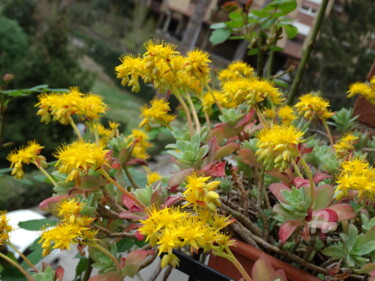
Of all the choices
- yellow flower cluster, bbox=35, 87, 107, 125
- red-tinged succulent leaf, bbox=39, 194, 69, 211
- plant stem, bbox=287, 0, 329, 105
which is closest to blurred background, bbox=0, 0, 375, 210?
plant stem, bbox=287, 0, 329, 105

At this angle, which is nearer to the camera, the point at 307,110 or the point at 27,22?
the point at 307,110

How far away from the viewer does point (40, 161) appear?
0.51m

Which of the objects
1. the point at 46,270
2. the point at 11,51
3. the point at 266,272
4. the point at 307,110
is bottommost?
the point at 11,51

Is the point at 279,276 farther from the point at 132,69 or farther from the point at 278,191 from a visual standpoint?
the point at 132,69

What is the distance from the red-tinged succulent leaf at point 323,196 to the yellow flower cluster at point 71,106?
0.94ft

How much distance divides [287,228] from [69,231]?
0.69 ft

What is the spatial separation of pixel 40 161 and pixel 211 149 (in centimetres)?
23

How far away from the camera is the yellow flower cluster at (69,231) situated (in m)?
0.36

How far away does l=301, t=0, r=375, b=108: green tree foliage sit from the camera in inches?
189

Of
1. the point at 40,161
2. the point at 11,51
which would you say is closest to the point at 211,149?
the point at 40,161

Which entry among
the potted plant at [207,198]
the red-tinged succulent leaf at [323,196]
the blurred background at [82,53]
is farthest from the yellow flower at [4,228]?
the blurred background at [82,53]

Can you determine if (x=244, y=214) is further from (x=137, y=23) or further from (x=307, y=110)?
(x=137, y=23)

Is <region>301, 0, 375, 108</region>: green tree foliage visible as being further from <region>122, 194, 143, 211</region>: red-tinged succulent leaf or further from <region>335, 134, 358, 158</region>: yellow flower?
<region>122, 194, 143, 211</region>: red-tinged succulent leaf

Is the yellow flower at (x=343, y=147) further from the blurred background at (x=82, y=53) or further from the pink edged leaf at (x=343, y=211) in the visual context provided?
the blurred background at (x=82, y=53)
